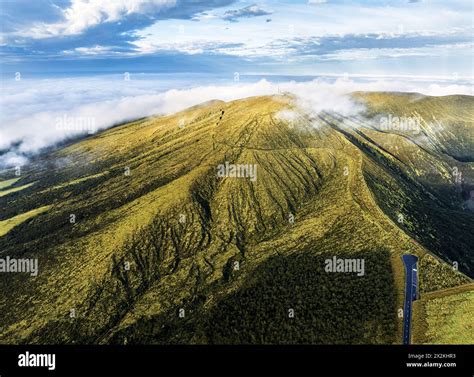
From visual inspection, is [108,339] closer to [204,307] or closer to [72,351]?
[204,307]

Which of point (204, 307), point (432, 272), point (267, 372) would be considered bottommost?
point (204, 307)

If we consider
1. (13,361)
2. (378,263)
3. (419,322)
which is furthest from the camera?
(378,263)

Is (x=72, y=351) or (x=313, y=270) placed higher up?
(x=72, y=351)

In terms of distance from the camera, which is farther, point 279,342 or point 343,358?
point 279,342

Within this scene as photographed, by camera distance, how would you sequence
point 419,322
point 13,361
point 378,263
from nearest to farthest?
point 13,361 → point 419,322 → point 378,263

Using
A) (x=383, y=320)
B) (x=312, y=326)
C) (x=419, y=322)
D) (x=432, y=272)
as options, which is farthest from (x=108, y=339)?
(x=432, y=272)

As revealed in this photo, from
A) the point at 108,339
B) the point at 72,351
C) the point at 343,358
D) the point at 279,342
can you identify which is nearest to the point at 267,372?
the point at 343,358

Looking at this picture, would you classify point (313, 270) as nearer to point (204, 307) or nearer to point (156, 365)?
point (204, 307)
